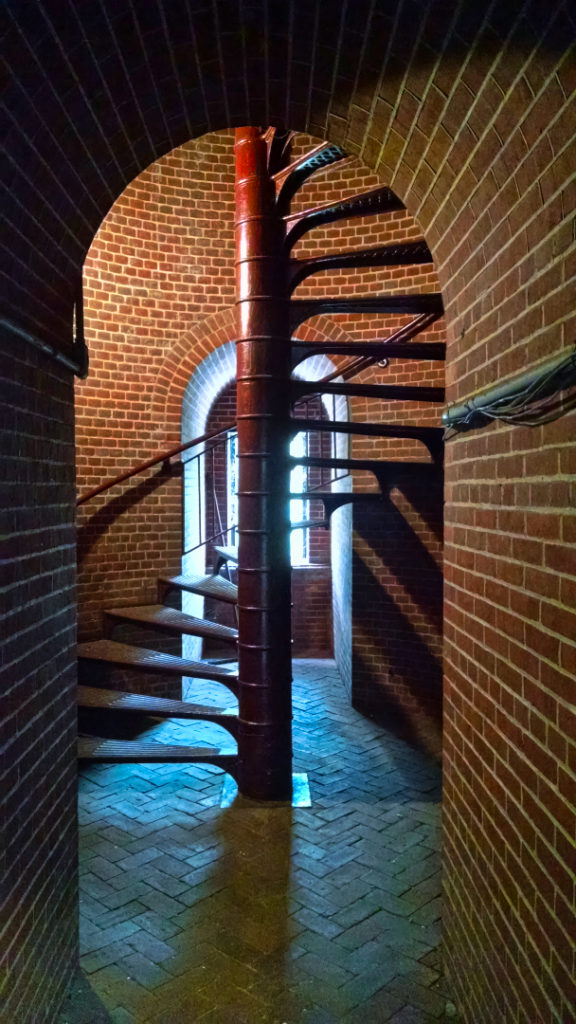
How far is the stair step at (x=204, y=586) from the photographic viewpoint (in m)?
5.46

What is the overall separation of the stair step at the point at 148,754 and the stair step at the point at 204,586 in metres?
1.25

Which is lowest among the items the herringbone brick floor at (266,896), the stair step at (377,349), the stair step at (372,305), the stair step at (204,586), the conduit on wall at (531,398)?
the herringbone brick floor at (266,896)

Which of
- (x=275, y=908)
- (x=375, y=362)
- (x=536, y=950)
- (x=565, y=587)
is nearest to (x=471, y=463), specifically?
(x=565, y=587)

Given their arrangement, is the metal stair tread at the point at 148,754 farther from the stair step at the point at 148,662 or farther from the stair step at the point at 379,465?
the stair step at the point at 379,465

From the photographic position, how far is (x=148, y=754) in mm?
4375

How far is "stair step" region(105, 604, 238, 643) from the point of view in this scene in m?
5.12

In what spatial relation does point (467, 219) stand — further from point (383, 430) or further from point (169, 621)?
point (169, 621)

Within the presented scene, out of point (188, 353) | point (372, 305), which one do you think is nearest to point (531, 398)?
point (372, 305)

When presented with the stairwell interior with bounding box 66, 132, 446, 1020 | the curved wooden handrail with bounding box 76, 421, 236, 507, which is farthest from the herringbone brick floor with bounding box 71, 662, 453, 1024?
the curved wooden handrail with bounding box 76, 421, 236, 507

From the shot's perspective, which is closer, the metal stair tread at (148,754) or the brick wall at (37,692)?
the brick wall at (37,692)

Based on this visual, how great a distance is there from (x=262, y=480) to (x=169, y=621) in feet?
5.63

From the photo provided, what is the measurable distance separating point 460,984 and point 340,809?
1.84 meters

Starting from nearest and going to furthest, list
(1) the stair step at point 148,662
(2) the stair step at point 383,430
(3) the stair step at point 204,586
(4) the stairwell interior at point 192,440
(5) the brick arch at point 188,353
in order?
1. (2) the stair step at point 383,430
2. (1) the stair step at point 148,662
3. (3) the stair step at point 204,586
4. (4) the stairwell interior at point 192,440
5. (5) the brick arch at point 188,353

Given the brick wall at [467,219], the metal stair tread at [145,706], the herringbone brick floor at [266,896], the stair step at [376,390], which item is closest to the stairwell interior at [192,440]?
the metal stair tread at [145,706]
